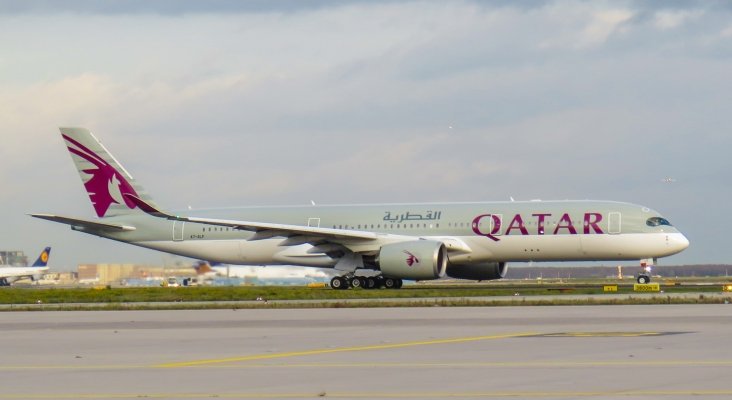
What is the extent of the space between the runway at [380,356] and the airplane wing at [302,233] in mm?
22643

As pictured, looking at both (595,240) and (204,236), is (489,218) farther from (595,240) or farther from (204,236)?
(204,236)

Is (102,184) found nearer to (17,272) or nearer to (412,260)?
(412,260)

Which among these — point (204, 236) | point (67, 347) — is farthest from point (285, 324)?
point (204, 236)

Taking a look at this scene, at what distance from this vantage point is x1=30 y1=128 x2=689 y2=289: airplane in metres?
51.9

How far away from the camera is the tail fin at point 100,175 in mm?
60906

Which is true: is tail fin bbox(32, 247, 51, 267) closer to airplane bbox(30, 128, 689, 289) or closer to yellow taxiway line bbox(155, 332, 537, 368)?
airplane bbox(30, 128, 689, 289)

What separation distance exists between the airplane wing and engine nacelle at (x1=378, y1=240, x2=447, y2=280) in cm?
181

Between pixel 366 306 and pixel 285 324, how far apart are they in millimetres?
8478

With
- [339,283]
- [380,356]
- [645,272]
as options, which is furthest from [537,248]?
[380,356]

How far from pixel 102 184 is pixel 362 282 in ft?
52.0

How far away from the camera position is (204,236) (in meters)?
59.4

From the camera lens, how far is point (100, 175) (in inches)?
2405

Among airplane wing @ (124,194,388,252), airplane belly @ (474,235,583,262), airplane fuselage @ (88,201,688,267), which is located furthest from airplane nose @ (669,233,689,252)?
airplane wing @ (124,194,388,252)

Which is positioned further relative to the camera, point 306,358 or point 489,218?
point 489,218
